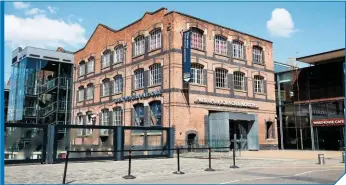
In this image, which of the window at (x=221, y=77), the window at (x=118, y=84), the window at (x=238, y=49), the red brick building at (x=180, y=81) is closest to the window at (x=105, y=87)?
the red brick building at (x=180, y=81)

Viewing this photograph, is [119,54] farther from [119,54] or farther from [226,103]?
[226,103]

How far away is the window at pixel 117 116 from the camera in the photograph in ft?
100

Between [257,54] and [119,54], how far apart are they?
1285cm

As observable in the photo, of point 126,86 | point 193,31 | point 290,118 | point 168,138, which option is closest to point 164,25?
point 193,31

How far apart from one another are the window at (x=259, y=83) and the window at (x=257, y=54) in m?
1.43

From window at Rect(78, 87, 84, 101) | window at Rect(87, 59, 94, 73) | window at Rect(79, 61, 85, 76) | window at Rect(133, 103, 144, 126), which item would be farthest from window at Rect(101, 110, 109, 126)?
window at Rect(79, 61, 85, 76)

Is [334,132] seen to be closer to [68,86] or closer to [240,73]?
[240,73]

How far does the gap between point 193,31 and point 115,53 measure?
8842mm

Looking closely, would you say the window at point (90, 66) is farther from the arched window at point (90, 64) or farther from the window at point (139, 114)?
the window at point (139, 114)

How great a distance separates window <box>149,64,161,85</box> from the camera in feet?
89.6

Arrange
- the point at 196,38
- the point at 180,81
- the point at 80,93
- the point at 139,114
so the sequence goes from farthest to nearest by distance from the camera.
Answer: the point at 80,93 → the point at 139,114 → the point at 196,38 → the point at 180,81

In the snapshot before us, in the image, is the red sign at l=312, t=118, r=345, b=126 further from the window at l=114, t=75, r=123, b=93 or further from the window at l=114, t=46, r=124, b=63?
the window at l=114, t=46, r=124, b=63

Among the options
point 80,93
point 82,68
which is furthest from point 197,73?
point 82,68

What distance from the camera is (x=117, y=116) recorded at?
102ft
